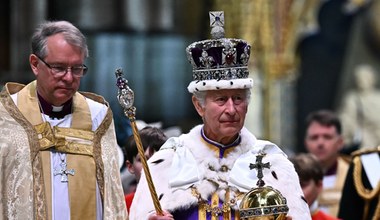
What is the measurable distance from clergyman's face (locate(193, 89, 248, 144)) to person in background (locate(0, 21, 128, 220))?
0.46 m

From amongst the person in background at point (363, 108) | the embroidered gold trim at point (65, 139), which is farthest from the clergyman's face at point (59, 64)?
the person in background at point (363, 108)

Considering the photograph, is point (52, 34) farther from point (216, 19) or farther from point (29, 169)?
point (216, 19)

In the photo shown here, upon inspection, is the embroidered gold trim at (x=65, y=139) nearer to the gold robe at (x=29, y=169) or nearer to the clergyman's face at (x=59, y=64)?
the gold robe at (x=29, y=169)

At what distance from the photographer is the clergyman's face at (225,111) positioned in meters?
6.39

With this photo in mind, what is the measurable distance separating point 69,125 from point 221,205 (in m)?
0.75

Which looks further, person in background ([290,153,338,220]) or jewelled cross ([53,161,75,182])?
person in background ([290,153,338,220])

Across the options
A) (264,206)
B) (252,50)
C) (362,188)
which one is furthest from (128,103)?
(252,50)

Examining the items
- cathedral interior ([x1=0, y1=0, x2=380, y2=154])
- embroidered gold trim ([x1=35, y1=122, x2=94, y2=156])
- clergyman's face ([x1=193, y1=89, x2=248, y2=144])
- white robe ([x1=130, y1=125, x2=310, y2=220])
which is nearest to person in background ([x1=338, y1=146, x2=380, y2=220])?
white robe ([x1=130, y1=125, x2=310, y2=220])

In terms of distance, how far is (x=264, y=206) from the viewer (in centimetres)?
593

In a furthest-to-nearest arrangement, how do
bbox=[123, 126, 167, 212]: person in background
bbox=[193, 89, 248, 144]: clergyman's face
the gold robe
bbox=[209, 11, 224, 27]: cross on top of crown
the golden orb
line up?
bbox=[123, 126, 167, 212]: person in background, bbox=[209, 11, 224, 27]: cross on top of crown, bbox=[193, 89, 248, 144]: clergyman's face, the gold robe, the golden orb

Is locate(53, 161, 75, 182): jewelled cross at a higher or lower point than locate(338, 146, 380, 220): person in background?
higher

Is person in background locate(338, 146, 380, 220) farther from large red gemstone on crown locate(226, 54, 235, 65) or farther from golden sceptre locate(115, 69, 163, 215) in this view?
golden sceptre locate(115, 69, 163, 215)

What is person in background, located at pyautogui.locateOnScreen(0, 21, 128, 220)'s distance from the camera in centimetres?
620

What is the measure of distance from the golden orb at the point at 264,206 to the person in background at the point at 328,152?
4.16 metres
